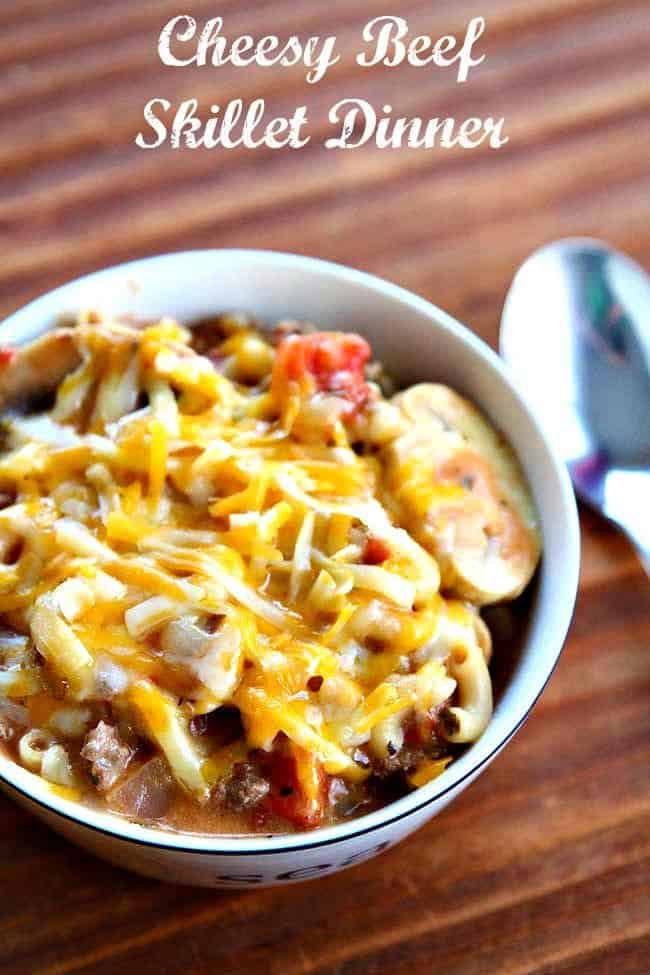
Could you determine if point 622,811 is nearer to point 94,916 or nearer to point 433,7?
point 94,916

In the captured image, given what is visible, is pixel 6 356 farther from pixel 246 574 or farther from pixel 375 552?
pixel 375 552

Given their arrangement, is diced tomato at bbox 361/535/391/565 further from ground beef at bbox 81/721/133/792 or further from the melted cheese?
ground beef at bbox 81/721/133/792

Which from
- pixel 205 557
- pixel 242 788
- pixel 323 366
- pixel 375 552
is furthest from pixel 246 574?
pixel 323 366

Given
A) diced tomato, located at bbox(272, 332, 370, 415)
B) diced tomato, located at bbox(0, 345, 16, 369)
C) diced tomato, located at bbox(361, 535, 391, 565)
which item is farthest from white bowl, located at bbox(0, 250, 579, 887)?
diced tomato, located at bbox(361, 535, 391, 565)

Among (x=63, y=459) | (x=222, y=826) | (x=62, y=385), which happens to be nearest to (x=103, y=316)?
(x=62, y=385)

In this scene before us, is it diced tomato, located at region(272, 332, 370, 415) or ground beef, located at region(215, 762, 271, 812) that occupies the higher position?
diced tomato, located at region(272, 332, 370, 415)

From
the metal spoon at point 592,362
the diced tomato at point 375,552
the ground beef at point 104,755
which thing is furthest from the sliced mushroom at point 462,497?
the ground beef at point 104,755
